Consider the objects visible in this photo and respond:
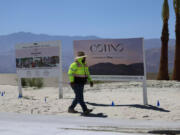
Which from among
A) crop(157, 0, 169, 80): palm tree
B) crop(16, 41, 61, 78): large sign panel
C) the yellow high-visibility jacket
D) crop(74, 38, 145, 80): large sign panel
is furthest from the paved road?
crop(157, 0, 169, 80): palm tree

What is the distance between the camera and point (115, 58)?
11859 mm

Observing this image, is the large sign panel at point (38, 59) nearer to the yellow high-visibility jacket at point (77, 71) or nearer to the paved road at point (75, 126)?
the yellow high-visibility jacket at point (77, 71)

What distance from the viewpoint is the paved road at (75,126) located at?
646cm

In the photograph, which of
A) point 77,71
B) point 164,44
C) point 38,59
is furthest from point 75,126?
point 164,44

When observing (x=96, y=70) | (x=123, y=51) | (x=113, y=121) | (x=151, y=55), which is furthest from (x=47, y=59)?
(x=151, y=55)

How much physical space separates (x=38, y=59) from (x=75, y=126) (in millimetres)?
6918

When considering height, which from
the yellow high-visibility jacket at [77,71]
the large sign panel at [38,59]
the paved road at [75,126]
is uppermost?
the large sign panel at [38,59]

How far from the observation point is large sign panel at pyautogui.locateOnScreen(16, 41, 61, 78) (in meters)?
13.2

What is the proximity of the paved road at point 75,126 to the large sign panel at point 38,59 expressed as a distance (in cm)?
512

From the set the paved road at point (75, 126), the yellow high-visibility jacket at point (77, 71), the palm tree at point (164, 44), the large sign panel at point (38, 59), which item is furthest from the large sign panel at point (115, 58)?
the palm tree at point (164, 44)

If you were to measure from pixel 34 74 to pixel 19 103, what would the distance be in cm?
230

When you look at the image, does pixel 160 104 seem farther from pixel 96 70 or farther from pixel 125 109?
pixel 96 70

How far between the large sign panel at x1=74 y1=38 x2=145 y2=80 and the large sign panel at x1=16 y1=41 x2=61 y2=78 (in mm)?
1238

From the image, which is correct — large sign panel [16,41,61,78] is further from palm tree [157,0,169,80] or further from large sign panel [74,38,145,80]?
palm tree [157,0,169,80]
